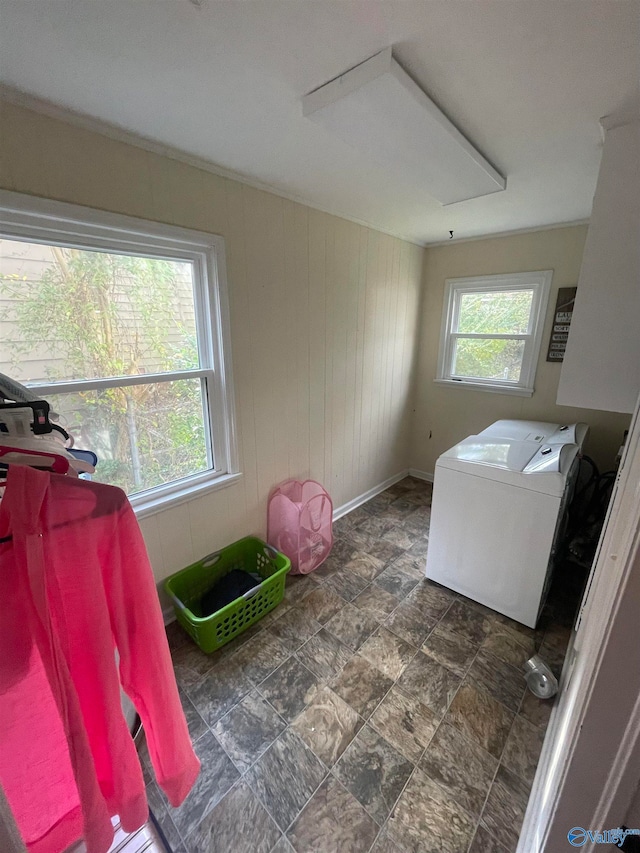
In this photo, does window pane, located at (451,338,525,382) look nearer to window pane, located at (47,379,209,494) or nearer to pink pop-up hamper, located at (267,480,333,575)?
pink pop-up hamper, located at (267,480,333,575)

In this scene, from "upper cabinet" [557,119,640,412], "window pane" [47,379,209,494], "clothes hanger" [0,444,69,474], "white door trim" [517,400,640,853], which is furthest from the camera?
"window pane" [47,379,209,494]

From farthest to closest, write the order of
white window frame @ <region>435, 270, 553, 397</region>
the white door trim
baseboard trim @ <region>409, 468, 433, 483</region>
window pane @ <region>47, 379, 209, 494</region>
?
baseboard trim @ <region>409, 468, 433, 483</region>, white window frame @ <region>435, 270, 553, 397</region>, window pane @ <region>47, 379, 209, 494</region>, the white door trim

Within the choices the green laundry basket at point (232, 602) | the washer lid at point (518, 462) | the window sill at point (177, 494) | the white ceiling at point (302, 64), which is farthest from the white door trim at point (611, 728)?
the window sill at point (177, 494)

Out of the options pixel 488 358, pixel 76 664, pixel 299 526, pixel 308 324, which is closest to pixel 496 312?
pixel 488 358

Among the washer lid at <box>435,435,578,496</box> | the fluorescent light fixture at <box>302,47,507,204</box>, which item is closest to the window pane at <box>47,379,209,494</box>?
the fluorescent light fixture at <box>302,47,507,204</box>

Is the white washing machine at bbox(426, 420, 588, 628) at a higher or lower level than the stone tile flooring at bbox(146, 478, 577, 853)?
higher

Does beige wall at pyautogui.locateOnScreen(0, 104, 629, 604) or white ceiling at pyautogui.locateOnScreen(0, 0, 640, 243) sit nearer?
white ceiling at pyautogui.locateOnScreen(0, 0, 640, 243)

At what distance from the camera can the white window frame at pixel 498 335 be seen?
267 centimetres

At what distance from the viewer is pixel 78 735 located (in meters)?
0.67

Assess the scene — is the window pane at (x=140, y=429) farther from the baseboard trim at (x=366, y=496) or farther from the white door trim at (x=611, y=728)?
the white door trim at (x=611, y=728)

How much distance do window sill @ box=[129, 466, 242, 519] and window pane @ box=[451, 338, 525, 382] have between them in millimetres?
2349

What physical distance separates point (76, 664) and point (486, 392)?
10.5ft

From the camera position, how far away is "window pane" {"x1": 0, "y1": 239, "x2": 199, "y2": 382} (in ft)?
4.10

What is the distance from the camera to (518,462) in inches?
72.0
